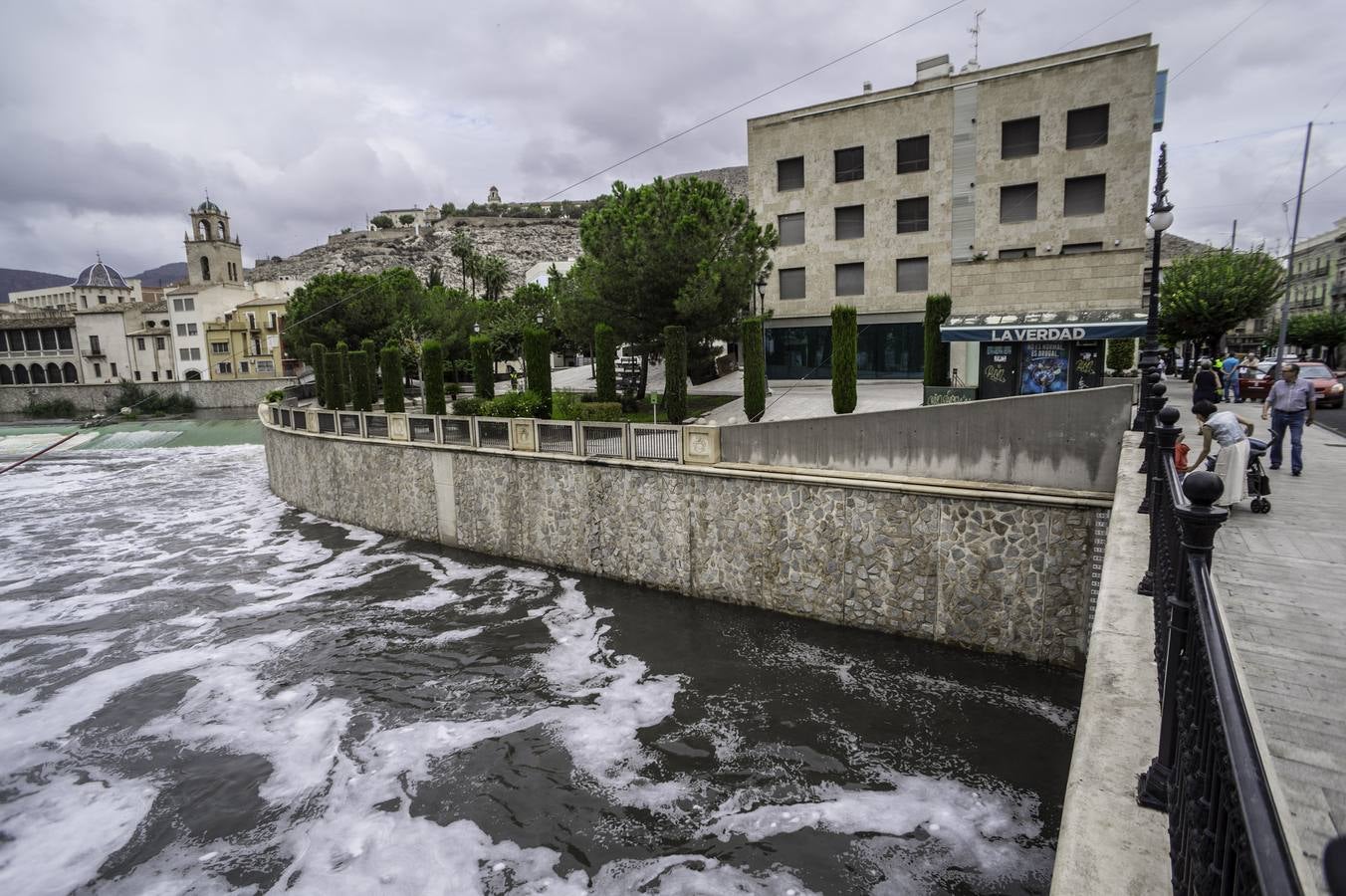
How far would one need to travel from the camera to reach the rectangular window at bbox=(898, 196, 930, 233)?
29203 mm

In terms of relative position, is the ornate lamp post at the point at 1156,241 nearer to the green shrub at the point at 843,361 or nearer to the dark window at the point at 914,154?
the green shrub at the point at 843,361

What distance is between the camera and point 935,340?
2072 centimetres

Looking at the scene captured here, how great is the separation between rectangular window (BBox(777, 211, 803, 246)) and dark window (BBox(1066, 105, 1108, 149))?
423 inches

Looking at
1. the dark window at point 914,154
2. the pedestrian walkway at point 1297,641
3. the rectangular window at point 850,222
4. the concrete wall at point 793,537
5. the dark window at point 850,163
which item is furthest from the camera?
the rectangular window at point 850,222

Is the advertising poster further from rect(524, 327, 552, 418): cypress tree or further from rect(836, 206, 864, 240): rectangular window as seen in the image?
rect(524, 327, 552, 418): cypress tree

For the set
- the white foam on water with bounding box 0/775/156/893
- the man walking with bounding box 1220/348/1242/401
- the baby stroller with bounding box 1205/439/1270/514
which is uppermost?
the man walking with bounding box 1220/348/1242/401

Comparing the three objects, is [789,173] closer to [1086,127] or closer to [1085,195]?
[1086,127]

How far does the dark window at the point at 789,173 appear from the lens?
102 ft

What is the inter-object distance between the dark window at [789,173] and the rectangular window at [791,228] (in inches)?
50.7

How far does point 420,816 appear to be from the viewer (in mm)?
9250

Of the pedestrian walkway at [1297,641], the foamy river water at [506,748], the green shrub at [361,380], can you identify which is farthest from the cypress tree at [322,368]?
the pedestrian walkway at [1297,641]

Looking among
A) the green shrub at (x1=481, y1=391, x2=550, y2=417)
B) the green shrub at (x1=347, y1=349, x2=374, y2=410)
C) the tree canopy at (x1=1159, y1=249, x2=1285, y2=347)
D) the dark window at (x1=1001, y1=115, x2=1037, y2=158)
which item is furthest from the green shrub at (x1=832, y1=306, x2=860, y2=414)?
the tree canopy at (x1=1159, y1=249, x2=1285, y2=347)

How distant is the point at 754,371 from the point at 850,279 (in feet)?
39.9

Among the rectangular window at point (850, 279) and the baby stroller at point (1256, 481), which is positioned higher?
the rectangular window at point (850, 279)
